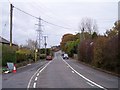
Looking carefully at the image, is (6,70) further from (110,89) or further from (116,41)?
(110,89)

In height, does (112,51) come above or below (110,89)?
above

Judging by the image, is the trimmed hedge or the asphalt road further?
the trimmed hedge

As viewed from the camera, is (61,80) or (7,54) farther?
(7,54)

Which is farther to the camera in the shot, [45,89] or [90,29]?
[90,29]

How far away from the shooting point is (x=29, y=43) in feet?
422

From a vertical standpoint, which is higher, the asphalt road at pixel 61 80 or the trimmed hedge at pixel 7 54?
the trimmed hedge at pixel 7 54

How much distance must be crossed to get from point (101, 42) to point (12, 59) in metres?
12.9

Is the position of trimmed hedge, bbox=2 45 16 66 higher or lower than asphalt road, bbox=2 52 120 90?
higher

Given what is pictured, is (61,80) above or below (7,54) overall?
below

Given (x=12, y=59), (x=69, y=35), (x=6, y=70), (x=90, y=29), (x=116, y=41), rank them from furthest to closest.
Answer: (x=69, y=35), (x=90, y=29), (x=12, y=59), (x=6, y=70), (x=116, y=41)

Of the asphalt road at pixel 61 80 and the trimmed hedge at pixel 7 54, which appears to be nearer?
the asphalt road at pixel 61 80

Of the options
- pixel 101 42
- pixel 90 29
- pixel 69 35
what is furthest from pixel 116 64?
pixel 69 35

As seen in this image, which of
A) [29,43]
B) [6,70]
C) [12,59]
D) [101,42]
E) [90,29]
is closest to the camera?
[6,70]

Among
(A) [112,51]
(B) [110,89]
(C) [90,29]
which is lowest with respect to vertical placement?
(B) [110,89]
